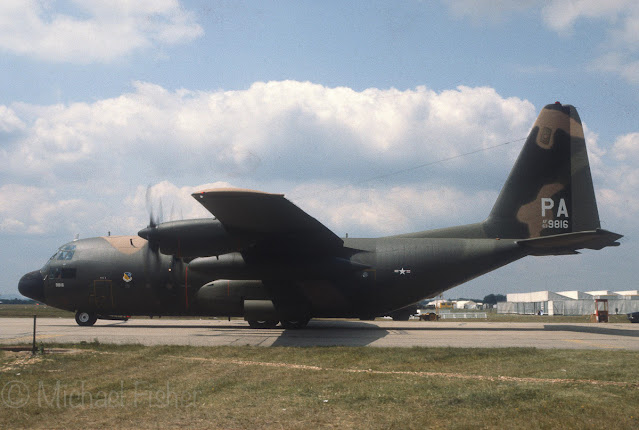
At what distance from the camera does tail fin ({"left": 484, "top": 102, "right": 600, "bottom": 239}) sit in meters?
22.0

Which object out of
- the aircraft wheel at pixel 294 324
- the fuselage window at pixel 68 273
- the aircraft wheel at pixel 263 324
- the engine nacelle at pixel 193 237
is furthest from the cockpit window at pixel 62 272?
the aircraft wheel at pixel 294 324

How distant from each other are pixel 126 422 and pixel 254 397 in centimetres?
232

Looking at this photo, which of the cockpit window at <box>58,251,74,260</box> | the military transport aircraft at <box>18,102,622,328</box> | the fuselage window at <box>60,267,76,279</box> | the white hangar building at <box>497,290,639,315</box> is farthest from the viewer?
the white hangar building at <box>497,290,639,315</box>

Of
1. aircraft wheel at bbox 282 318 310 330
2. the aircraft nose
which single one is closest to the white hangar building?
aircraft wheel at bbox 282 318 310 330

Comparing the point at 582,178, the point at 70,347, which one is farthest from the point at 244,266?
the point at 582,178

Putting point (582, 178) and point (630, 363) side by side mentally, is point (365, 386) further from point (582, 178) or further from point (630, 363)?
point (582, 178)

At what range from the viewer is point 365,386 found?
9.77m

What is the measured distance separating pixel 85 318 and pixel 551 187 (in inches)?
850

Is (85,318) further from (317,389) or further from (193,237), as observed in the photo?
(317,389)

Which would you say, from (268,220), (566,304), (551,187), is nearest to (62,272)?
(268,220)

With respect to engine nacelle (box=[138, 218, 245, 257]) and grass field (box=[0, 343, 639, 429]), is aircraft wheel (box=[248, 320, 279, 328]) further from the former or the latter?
grass field (box=[0, 343, 639, 429])

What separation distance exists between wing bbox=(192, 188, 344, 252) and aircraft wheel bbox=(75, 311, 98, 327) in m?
9.71

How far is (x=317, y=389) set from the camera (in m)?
9.59

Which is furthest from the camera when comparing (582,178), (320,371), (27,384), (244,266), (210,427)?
(582,178)
